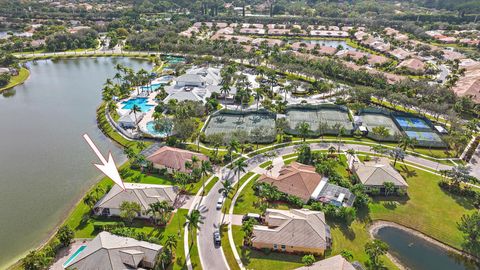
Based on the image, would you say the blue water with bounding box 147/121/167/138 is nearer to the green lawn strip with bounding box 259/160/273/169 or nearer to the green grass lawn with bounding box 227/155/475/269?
the green lawn strip with bounding box 259/160/273/169


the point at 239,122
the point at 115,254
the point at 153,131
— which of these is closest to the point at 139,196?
the point at 115,254

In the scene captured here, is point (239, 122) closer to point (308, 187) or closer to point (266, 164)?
point (266, 164)

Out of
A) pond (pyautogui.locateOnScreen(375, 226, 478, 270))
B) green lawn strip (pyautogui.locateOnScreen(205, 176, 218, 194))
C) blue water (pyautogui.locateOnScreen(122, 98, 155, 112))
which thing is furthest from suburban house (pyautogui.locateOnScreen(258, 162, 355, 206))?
blue water (pyautogui.locateOnScreen(122, 98, 155, 112))

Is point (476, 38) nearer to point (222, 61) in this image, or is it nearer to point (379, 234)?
point (222, 61)

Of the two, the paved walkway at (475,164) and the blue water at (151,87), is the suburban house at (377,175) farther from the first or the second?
the blue water at (151,87)

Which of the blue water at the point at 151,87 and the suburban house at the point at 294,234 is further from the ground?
the blue water at the point at 151,87

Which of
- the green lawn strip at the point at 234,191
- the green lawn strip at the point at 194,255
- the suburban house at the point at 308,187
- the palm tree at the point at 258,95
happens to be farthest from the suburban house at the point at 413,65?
the green lawn strip at the point at 194,255

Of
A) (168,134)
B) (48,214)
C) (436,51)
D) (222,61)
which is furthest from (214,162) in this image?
(436,51)
